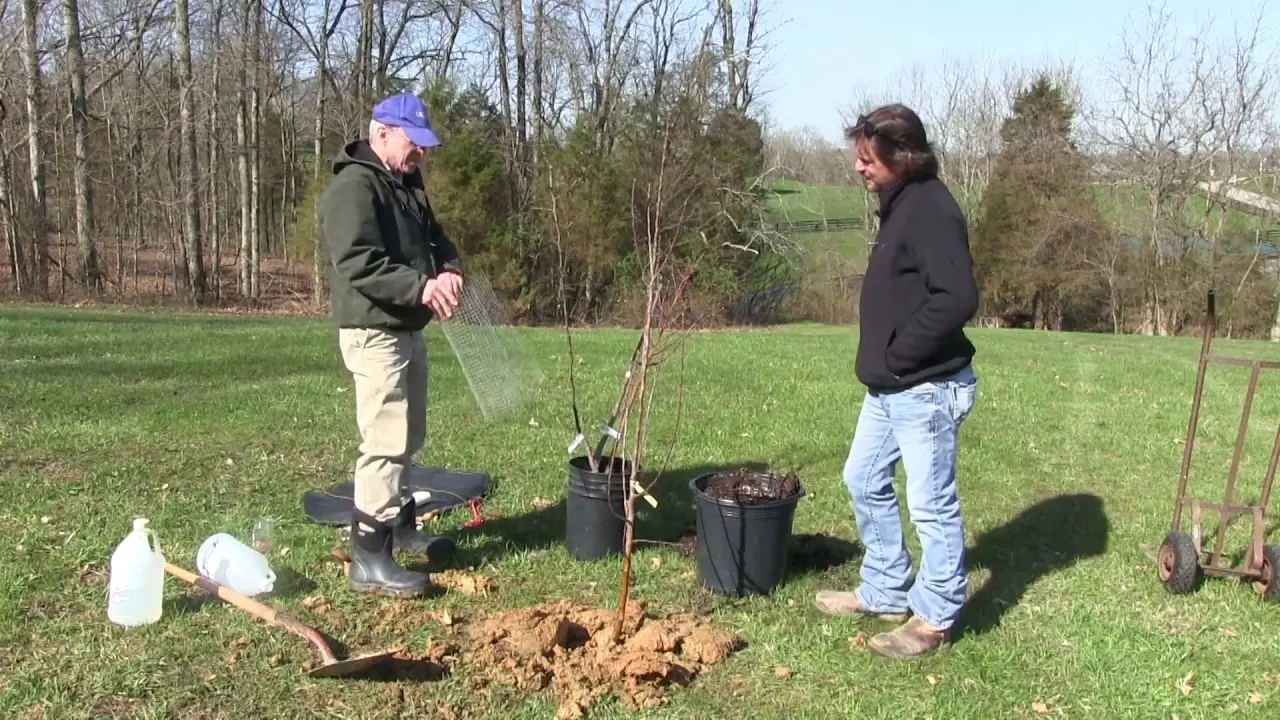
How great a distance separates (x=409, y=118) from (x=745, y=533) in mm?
2119

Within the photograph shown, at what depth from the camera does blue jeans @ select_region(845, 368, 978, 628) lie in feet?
10.4

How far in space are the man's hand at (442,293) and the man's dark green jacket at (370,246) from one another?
0.14 feet

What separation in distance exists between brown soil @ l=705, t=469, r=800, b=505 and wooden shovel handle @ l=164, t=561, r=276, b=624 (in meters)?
1.73

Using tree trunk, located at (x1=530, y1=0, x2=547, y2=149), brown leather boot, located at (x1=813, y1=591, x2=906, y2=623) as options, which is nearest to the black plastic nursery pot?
brown leather boot, located at (x1=813, y1=591, x2=906, y2=623)

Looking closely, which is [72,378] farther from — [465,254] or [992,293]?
[992,293]

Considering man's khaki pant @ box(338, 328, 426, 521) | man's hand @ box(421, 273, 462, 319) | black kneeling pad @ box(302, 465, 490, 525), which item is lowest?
black kneeling pad @ box(302, 465, 490, 525)

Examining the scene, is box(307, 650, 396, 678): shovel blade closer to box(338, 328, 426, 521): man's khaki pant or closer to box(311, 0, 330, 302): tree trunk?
box(338, 328, 426, 521): man's khaki pant

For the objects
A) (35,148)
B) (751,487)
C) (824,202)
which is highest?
(824,202)

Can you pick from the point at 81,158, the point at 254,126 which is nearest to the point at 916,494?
the point at 81,158

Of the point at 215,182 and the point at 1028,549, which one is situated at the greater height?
the point at 215,182

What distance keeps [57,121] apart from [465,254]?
9448mm

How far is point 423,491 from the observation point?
15.9 feet

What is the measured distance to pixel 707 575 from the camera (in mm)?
3830

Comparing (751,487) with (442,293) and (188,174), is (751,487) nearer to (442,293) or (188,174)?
(442,293)
